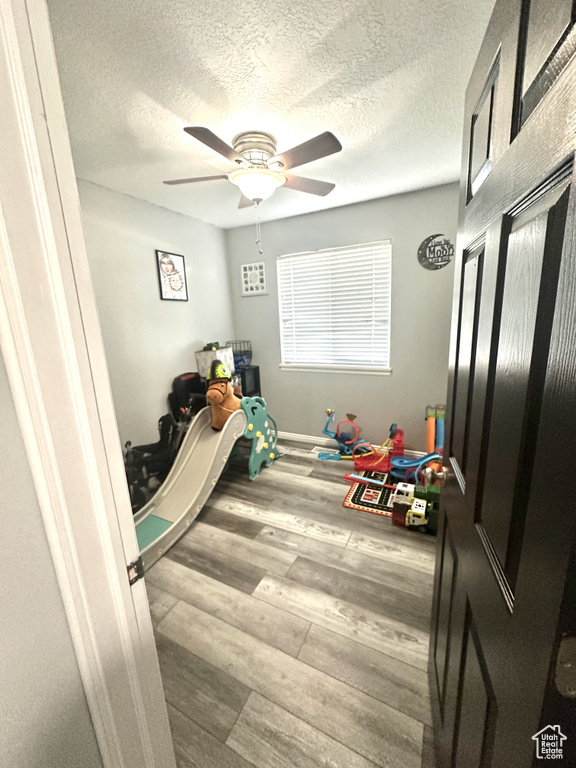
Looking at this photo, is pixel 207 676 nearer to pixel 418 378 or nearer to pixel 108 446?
pixel 108 446

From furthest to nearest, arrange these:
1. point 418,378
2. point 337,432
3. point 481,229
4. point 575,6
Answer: point 337,432 → point 418,378 → point 481,229 → point 575,6

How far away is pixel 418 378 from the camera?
2.92m

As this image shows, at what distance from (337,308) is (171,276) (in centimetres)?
176

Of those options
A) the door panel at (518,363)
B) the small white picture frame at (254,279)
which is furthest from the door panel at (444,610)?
the small white picture frame at (254,279)

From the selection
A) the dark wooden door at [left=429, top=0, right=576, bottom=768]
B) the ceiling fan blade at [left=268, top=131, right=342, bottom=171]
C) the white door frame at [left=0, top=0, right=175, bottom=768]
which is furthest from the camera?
the ceiling fan blade at [left=268, top=131, right=342, bottom=171]

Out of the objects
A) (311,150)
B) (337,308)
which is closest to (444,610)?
(311,150)

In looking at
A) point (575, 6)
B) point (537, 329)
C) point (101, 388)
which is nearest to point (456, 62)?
point (575, 6)

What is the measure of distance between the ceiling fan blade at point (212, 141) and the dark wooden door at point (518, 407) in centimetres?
103

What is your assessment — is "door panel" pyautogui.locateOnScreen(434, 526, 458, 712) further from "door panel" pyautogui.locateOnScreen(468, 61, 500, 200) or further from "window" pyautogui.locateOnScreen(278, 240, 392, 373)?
"window" pyautogui.locateOnScreen(278, 240, 392, 373)

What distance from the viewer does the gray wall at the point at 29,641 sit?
0.50 meters

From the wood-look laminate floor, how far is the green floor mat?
15 centimetres

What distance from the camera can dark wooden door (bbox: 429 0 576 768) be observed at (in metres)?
0.33

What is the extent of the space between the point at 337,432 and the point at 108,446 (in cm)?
278

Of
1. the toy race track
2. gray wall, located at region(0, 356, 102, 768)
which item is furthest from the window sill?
gray wall, located at region(0, 356, 102, 768)
